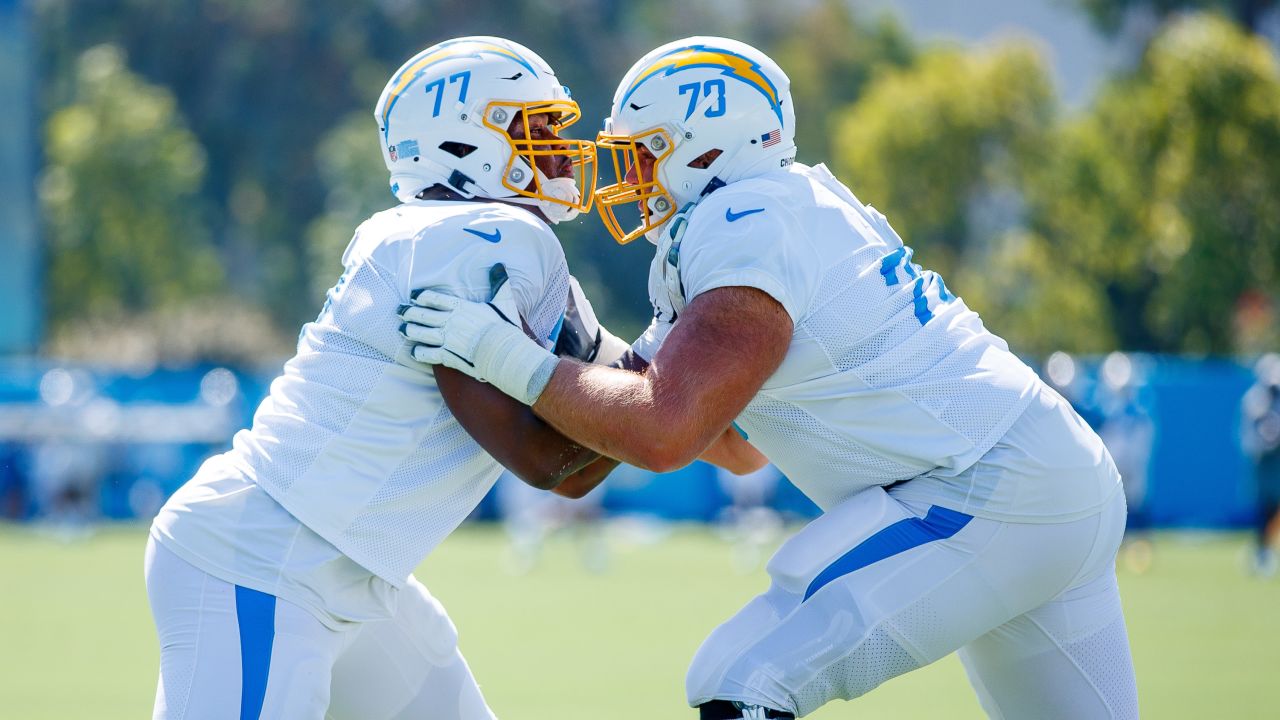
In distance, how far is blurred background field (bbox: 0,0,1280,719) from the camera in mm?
9523

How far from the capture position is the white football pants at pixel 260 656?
334 centimetres

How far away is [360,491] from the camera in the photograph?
11.5 feet

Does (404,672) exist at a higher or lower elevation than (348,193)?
lower

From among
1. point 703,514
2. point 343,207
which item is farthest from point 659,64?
point 343,207

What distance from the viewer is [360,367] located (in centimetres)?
356

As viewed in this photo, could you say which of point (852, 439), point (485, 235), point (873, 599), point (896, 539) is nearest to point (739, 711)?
point (873, 599)

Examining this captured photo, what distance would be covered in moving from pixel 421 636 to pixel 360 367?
726 millimetres

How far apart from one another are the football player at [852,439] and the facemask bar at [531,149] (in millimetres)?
436

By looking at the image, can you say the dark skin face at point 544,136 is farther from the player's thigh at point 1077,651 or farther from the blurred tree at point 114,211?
the blurred tree at point 114,211

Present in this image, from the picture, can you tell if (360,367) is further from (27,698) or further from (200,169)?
(200,169)

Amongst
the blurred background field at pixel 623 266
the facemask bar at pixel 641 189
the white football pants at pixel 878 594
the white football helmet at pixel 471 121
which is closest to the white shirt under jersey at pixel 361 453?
the white football helmet at pixel 471 121

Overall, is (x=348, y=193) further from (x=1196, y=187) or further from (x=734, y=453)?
(x=734, y=453)

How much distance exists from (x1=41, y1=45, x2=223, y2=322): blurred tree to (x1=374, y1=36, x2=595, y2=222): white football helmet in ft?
104

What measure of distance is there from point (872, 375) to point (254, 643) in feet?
4.95
